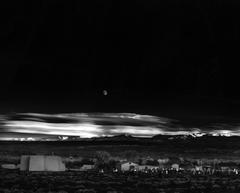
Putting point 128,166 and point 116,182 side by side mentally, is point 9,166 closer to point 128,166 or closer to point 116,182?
point 128,166

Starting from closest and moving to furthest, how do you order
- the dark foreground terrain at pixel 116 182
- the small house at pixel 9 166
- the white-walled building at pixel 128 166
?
the dark foreground terrain at pixel 116 182
the small house at pixel 9 166
the white-walled building at pixel 128 166

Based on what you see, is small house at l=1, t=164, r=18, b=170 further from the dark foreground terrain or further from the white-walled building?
the white-walled building

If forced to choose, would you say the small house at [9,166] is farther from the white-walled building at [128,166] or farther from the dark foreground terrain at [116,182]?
the white-walled building at [128,166]

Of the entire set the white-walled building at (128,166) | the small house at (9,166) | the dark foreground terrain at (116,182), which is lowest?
the dark foreground terrain at (116,182)

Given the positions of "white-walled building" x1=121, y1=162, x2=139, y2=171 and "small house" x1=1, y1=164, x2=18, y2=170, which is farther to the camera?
"white-walled building" x1=121, y1=162, x2=139, y2=171

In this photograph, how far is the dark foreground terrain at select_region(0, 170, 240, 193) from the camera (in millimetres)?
137625

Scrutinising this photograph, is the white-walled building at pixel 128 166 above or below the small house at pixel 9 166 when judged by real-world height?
above

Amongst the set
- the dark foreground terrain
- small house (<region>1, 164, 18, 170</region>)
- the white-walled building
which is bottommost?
the dark foreground terrain

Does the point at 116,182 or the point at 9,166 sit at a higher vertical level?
the point at 9,166

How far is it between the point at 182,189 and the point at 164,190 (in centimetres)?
712

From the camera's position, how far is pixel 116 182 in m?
165

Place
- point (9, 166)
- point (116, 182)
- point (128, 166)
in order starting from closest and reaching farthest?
point (116, 182)
point (9, 166)
point (128, 166)

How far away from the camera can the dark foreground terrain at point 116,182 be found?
138 meters

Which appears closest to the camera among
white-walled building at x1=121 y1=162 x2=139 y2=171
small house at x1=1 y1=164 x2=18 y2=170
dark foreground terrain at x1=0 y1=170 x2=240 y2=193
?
dark foreground terrain at x1=0 y1=170 x2=240 y2=193
